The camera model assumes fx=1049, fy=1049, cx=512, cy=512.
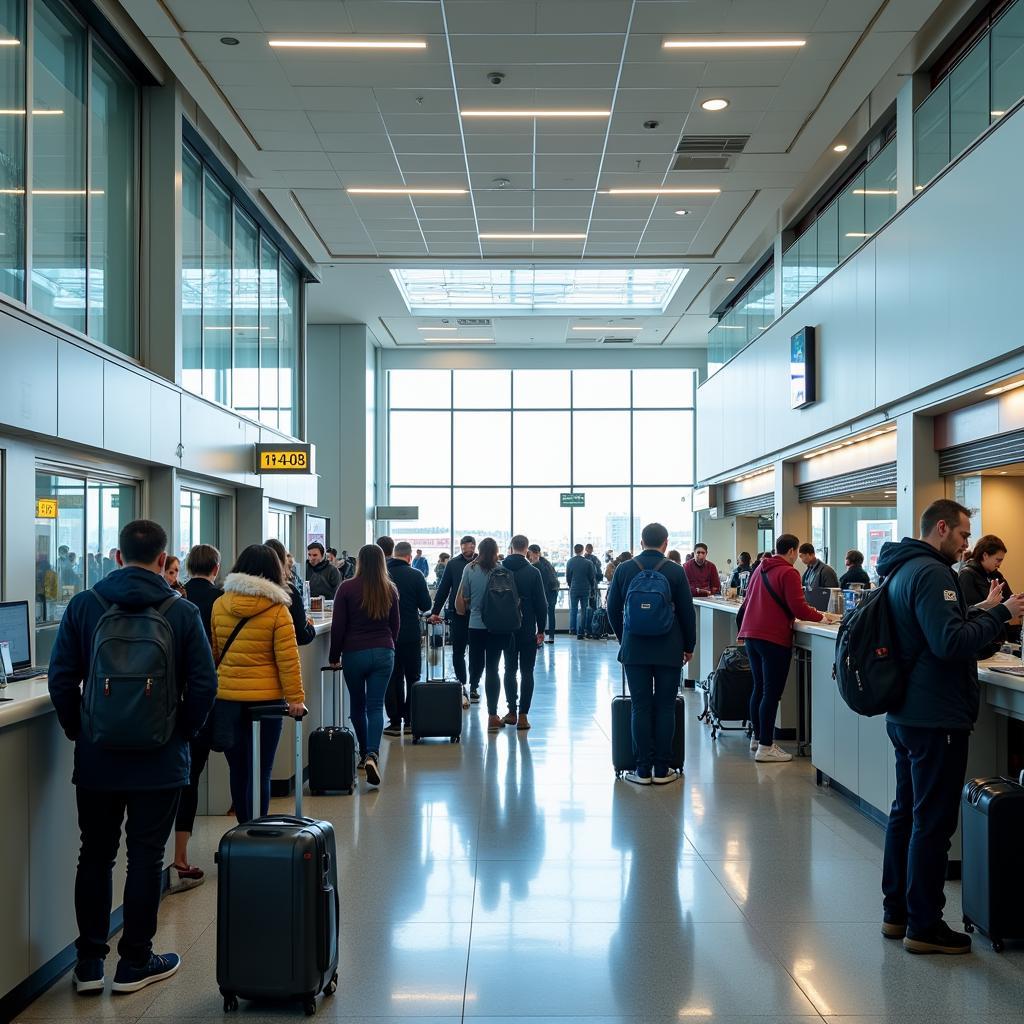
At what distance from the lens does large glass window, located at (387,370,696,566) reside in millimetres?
23594

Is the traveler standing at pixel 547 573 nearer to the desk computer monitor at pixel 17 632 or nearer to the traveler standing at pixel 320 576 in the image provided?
the traveler standing at pixel 320 576

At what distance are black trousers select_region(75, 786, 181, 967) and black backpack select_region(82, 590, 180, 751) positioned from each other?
0.26m

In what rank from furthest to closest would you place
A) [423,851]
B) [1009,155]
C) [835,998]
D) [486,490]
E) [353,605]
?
[486,490] < [353,605] < [1009,155] < [423,851] < [835,998]

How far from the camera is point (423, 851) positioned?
561 centimetres

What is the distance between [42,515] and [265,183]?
239 inches

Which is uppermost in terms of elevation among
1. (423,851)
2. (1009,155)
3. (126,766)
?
(1009,155)

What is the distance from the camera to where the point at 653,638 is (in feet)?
23.3

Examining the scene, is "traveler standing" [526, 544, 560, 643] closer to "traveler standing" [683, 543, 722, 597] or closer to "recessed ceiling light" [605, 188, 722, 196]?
"traveler standing" [683, 543, 722, 597]

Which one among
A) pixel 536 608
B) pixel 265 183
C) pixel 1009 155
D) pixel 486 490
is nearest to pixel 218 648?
pixel 536 608

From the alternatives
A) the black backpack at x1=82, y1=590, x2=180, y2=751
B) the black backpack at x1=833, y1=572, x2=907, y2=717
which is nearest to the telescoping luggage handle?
the black backpack at x1=82, y1=590, x2=180, y2=751

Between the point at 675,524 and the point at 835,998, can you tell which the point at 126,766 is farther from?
the point at 675,524

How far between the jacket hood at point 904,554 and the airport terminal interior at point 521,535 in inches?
8.4

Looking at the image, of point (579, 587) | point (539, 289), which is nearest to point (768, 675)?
point (539, 289)

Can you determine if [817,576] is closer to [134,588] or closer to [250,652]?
[250,652]
